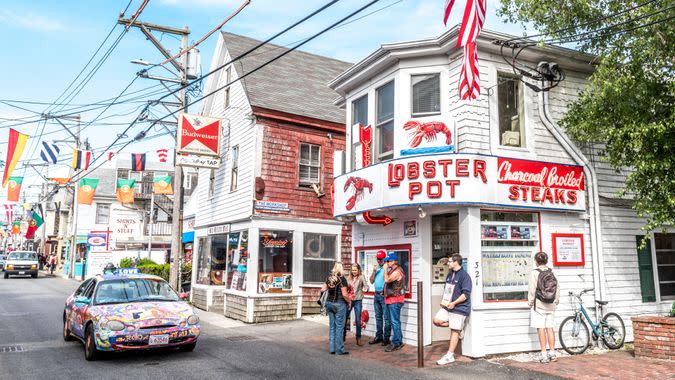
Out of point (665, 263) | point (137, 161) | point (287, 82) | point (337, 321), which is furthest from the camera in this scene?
point (137, 161)

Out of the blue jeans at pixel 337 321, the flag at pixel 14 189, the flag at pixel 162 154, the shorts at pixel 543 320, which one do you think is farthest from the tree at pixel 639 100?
the flag at pixel 14 189

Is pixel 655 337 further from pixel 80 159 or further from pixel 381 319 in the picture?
pixel 80 159

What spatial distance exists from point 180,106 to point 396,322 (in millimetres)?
10808

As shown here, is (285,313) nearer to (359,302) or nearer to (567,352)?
(359,302)

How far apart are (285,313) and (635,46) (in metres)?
11.3

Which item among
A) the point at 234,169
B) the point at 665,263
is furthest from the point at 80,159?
the point at 665,263

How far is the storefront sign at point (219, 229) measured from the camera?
16.7m

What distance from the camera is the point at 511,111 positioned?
1077 cm

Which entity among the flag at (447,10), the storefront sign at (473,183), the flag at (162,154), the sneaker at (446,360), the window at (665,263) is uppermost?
the flag at (162,154)

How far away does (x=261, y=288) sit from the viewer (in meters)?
14.8

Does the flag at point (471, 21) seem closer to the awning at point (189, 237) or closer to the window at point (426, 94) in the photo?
the window at point (426, 94)

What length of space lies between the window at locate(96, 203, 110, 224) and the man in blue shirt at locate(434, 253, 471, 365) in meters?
38.7

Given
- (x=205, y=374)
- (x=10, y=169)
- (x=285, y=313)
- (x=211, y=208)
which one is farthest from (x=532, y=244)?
(x=10, y=169)

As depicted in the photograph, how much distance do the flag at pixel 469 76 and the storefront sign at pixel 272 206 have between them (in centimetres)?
786
